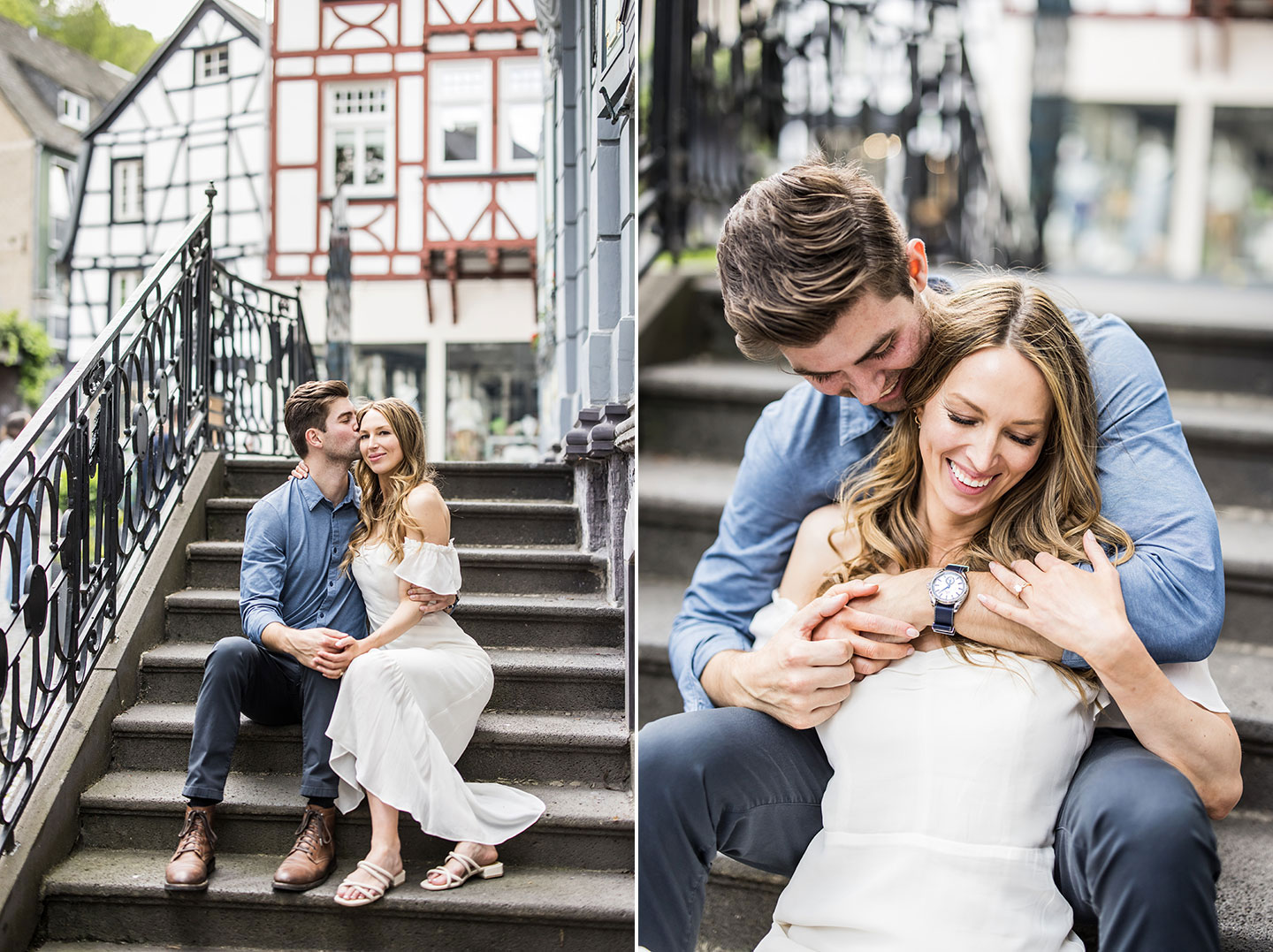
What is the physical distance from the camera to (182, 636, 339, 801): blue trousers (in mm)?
803

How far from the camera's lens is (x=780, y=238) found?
876 millimetres

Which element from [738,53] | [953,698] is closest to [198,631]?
[953,698]

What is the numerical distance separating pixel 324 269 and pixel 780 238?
16.8 inches

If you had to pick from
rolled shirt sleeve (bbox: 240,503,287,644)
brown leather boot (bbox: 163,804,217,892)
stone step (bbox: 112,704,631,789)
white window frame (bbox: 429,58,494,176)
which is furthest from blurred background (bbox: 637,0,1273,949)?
brown leather boot (bbox: 163,804,217,892)

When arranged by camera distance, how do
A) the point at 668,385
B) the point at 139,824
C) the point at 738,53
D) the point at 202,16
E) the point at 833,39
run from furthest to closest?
the point at 833,39 → the point at 738,53 → the point at 668,385 → the point at 202,16 → the point at 139,824

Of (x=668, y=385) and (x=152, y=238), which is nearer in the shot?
(x=152, y=238)

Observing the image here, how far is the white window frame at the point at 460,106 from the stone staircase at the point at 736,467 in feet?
1.87

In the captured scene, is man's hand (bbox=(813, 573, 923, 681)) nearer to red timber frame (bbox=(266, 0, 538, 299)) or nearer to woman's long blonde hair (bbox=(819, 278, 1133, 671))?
Answer: woman's long blonde hair (bbox=(819, 278, 1133, 671))

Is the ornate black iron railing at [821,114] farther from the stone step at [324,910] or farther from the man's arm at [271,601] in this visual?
the stone step at [324,910]

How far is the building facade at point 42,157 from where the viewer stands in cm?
91

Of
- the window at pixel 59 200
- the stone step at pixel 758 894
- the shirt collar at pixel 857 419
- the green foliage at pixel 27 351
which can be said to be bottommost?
the stone step at pixel 758 894

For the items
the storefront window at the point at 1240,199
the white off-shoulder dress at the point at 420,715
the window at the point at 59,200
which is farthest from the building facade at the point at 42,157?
the storefront window at the point at 1240,199

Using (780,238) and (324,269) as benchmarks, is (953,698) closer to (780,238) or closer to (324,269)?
(780,238)

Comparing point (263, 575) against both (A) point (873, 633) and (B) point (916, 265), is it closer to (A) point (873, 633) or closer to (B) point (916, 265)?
(A) point (873, 633)
